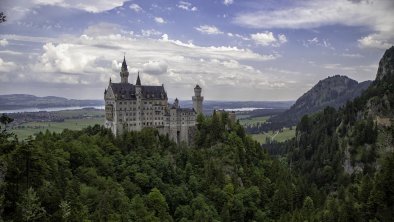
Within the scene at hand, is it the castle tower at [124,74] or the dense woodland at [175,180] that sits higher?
the castle tower at [124,74]

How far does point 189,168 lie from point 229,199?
45.8ft

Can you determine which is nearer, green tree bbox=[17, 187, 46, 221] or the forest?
green tree bbox=[17, 187, 46, 221]

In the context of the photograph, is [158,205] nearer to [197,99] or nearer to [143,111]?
[143,111]

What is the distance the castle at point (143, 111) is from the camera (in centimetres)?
12425

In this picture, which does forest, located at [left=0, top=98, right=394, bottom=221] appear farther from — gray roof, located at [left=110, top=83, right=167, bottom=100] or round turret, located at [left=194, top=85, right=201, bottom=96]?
gray roof, located at [left=110, top=83, right=167, bottom=100]

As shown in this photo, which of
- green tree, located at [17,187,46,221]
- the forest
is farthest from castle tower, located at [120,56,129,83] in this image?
green tree, located at [17,187,46,221]

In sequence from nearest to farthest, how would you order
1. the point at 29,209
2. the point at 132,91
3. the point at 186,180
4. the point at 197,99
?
the point at 29,209
the point at 186,180
the point at 132,91
the point at 197,99

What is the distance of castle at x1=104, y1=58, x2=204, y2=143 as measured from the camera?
4892 inches

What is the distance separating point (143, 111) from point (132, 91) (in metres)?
6.88

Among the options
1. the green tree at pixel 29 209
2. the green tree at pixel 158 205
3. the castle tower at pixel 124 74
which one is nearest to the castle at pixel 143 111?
the castle tower at pixel 124 74

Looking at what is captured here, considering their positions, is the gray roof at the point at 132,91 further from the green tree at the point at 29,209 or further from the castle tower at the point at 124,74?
the green tree at the point at 29,209

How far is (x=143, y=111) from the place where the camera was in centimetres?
12838

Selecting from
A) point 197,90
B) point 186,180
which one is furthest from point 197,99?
point 186,180

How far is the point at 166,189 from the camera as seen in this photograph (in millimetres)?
110875
